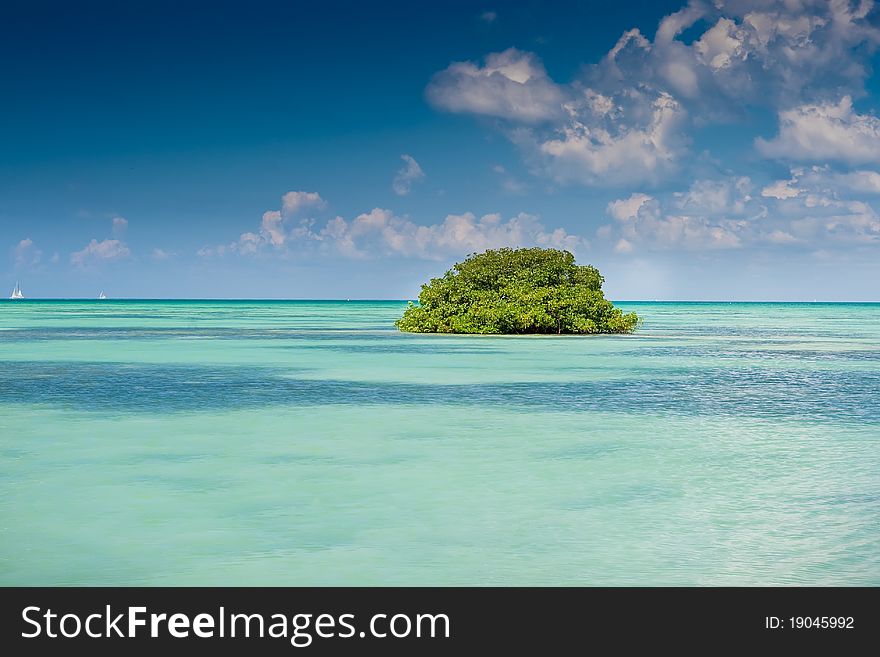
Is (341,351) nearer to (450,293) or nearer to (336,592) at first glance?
(450,293)

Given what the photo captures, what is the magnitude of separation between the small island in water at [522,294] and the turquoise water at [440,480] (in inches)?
771

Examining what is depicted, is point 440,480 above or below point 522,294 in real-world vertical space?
below

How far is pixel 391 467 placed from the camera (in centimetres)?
1211

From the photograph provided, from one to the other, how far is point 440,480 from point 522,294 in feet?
105

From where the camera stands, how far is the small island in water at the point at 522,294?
142 ft

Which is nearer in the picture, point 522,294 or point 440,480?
point 440,480

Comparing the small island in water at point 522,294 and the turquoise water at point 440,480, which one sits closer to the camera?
the turquoise water at point 440,480

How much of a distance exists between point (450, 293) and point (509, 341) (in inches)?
239

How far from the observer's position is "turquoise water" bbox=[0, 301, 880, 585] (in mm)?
7934

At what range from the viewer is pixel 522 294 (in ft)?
141

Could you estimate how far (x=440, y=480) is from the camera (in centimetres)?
1129

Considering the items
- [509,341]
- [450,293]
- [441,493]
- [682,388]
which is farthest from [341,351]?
[441,493]

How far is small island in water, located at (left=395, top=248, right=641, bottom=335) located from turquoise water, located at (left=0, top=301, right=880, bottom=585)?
1959cm

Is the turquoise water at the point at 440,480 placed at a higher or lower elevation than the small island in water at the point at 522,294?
lower
